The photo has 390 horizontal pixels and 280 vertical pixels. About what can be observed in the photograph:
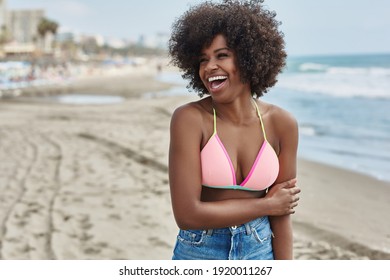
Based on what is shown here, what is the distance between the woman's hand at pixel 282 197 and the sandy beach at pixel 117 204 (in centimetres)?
245

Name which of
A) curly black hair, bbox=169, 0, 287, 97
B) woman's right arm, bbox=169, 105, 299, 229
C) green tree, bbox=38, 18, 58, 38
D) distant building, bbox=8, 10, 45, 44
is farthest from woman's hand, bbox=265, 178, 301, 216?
green tree, bbox=38, 18, 58, 38

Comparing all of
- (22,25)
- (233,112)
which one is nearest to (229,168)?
(233,112)

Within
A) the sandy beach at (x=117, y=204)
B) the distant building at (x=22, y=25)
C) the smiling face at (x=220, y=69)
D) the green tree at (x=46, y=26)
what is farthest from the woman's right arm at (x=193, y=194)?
the green tree at (x=46, y=26)

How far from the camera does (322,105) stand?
16312 mm

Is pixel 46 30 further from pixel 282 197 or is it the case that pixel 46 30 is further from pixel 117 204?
pixel 282 197

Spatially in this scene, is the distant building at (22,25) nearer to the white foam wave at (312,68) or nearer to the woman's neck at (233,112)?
the white foam wave at (312,68)

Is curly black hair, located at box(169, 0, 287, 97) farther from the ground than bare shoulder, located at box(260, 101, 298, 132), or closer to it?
farther from the ground

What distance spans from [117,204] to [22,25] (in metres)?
49.3

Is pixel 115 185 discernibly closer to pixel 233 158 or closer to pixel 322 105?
pixel 233 158

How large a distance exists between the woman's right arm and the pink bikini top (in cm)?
3

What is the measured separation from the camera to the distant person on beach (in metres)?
1.50

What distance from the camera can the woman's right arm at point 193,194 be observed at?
148cm

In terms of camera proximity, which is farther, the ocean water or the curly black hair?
the ocean water

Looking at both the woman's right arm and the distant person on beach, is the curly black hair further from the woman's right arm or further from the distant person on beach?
the woman's right arm
